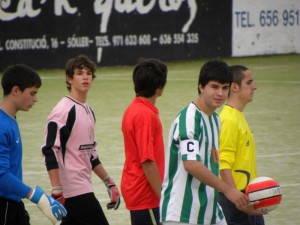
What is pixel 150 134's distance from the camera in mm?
7332

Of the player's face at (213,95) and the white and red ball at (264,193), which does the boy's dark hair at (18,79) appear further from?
the white and red ball at (264,193)

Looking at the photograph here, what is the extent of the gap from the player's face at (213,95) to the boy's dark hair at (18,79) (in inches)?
48.5

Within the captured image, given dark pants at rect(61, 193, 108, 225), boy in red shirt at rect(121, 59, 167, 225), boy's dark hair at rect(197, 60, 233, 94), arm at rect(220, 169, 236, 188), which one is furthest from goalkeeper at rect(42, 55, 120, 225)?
boy's dark hair at rect(197, 60, 233, 94)

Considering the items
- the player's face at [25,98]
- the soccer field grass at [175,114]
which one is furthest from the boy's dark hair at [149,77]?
the soccer field grass at [175,114]

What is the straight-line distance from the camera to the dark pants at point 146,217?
7.43m

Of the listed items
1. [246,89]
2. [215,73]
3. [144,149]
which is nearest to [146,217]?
[144,149]

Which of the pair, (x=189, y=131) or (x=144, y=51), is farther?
(x=144, y=51)

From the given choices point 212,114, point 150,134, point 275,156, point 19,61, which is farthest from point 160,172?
point 19,61

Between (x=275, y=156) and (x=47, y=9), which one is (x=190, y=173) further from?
(x=47, y=9)

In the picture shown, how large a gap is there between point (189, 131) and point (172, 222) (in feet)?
2.14

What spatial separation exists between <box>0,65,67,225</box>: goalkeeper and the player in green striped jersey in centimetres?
81

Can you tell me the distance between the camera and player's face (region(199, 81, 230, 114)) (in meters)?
6.84

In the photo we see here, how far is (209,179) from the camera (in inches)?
257

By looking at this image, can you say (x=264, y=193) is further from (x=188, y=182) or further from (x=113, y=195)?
(x=113, y=195)
